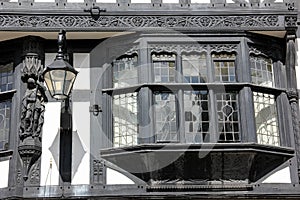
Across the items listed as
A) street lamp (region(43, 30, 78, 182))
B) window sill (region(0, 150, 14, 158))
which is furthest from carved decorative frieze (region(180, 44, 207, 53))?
window sill (region(0, 150, 14, 158))

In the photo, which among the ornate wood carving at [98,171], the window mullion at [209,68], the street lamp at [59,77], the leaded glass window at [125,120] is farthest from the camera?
the window mullion at [209,68]

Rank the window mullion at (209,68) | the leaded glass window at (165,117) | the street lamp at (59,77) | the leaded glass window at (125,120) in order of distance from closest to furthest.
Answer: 1. the street lamp at (59,77)
2. the leaded glass window at (165,117)
3. the leaded glass window at (125,120)
4. the window mullion at (209,68)

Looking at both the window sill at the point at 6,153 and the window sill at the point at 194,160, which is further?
the window sill at the point at 6,153

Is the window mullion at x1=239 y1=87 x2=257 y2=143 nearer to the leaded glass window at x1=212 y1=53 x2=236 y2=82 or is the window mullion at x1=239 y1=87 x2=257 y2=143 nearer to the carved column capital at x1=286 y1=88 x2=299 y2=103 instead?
the leaded glass window at x1=212 y1=53 x2=236 y2=82

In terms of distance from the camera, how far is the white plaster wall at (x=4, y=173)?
9234 millimetres

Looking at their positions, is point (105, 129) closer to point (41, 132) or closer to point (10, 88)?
point (41, 132)

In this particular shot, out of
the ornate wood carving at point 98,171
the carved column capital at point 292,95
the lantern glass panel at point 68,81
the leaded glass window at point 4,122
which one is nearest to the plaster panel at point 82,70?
the lantern glass panel at point 68,81

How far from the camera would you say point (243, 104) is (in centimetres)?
947

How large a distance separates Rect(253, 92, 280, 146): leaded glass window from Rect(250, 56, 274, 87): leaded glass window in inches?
9.1

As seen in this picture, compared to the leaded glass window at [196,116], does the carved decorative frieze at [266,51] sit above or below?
above

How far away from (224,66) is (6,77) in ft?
12.0

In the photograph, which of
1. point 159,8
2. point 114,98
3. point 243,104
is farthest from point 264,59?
point 114,98

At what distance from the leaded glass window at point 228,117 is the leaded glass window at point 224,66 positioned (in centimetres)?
34

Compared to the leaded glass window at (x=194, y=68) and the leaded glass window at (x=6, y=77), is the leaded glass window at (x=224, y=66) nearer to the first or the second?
the leaded glass window at (x=194, y=68)
